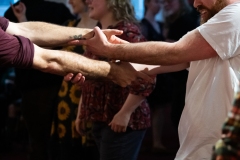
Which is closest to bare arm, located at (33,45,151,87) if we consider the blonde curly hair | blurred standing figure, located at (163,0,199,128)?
the blonde curly hair

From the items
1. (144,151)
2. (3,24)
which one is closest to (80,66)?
(3,24)

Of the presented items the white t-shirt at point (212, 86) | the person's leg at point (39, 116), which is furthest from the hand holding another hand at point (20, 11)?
the white t-shirt at point (212, 86)

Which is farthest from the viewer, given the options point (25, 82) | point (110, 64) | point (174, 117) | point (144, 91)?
point (174, 117)

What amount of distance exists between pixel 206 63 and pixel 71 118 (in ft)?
4.95

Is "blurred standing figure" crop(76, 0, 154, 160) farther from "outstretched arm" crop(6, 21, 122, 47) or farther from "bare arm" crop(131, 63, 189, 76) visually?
"bare arm" crop(131, 63, 189, 76)

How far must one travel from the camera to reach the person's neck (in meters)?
3.48

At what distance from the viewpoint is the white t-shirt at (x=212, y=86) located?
2.04m

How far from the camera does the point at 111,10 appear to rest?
9.89ft

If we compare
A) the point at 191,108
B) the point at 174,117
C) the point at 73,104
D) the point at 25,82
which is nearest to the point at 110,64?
the point at 191,108

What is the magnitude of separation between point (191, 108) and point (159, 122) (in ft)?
9.94

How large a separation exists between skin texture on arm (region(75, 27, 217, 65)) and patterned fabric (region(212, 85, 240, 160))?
2.31 ft

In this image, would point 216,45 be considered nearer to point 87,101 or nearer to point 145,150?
point 87,101

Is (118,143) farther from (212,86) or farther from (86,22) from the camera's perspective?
(86,22)

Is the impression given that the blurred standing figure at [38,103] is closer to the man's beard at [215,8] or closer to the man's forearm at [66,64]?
the man's forearm at [66,64]
